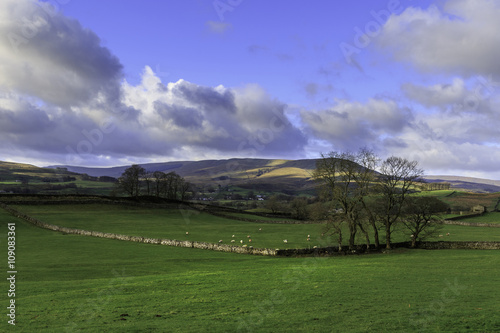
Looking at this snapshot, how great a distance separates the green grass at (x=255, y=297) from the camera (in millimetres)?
13438

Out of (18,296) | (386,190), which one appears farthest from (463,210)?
(18,296)

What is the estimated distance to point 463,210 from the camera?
11419 cm

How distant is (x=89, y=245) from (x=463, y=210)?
11592cm

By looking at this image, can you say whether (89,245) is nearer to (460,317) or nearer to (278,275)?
(278,275)

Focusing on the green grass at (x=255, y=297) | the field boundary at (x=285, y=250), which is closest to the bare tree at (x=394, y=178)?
the field boundary at (x=285, y=250)

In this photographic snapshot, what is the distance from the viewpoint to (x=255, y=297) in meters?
17.9

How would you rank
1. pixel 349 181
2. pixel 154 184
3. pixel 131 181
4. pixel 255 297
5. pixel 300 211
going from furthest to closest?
pixel 154 184
pixel 131 181
pixel 300 211
pixel 349 181
pixel 255 297

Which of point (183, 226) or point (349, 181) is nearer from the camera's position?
point (349, 181)

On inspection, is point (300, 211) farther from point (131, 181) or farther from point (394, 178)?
point (394, 178)

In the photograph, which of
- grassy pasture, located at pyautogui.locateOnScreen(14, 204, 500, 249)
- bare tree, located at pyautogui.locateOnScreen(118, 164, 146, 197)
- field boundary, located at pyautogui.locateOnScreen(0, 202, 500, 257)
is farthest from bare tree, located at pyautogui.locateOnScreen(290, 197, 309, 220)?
field boundary, located at pyautogui.locateOnScreen(0, 202, 500, 257)

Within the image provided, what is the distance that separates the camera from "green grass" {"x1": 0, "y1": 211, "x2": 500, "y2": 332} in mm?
13438

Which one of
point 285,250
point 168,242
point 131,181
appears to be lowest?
point 168,242

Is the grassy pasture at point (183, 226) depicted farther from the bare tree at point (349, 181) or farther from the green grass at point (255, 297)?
the green grass at point (255, 297)

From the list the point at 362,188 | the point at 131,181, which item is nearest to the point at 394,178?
the point at 362,188
